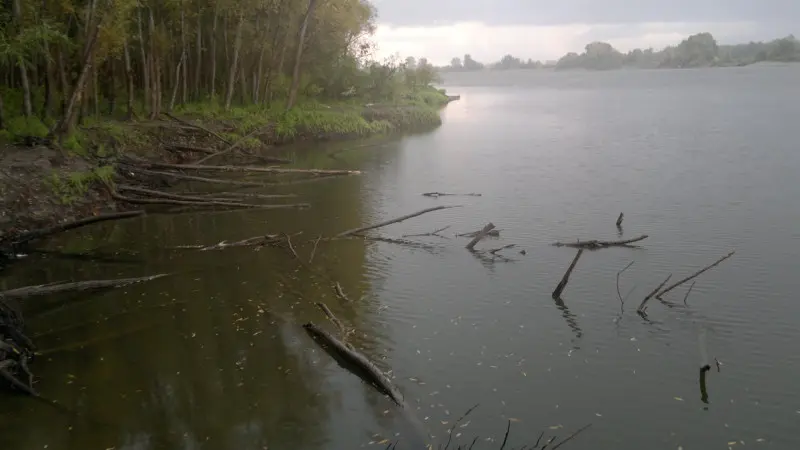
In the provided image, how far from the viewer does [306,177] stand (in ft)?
82.0

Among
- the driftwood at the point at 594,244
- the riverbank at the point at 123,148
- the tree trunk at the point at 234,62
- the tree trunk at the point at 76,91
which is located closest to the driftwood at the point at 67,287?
the riverbank at the point at 123,148

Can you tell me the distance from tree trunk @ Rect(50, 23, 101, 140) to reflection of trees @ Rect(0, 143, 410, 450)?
5393mm

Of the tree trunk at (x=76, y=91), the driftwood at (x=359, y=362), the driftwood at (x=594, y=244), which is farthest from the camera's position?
the tree trunk at (x=76, y=91)

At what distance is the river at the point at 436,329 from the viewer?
8.30 m

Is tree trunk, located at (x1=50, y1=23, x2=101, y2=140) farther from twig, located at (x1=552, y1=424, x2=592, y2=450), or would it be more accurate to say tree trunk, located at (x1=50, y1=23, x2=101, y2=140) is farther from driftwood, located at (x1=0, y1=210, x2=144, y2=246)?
twig, located at (x1=552, y1=424, x2=592, y2=450)

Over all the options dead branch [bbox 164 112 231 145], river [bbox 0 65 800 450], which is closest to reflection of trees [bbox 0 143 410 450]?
river [bbox 0 65 800 450]

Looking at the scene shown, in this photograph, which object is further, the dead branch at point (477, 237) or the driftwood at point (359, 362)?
the dead branch at point (477, 237)

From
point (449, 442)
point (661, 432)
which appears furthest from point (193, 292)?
point (661, 432)

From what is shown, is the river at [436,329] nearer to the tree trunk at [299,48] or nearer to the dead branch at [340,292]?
the dead branch at [340,292]

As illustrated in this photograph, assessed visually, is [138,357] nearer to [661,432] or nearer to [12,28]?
[661,432]

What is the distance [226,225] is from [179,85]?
17621mm

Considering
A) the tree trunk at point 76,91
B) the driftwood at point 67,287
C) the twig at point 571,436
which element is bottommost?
the twig at point 571,436

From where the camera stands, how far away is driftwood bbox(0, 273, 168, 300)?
414 inches

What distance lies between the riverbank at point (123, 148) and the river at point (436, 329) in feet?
4.19
